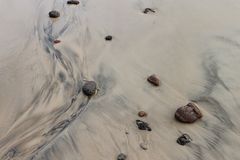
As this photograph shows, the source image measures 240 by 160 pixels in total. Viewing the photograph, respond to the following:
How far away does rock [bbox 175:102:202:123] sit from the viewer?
3066 millimetres

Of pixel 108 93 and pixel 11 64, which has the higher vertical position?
pixel 108 93

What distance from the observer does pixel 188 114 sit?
3.09m

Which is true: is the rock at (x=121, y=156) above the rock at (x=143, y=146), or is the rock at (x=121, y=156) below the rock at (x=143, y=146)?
below

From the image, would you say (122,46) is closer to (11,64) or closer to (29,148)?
(11,64)

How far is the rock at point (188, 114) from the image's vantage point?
307 centimetres

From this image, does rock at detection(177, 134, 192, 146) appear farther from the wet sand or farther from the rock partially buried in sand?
the rock partially buried in sand

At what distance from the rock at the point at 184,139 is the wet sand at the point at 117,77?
3cm

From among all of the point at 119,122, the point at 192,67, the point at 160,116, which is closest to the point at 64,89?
the point at 119,122

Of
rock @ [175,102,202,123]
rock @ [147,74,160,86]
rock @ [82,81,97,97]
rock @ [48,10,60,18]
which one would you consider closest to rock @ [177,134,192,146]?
rock @ [175,102,202,123]

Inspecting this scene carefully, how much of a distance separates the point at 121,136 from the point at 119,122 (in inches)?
6.6

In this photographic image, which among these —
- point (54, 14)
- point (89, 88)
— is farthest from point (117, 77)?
point (54, 14)

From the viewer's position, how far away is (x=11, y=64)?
3906 mm

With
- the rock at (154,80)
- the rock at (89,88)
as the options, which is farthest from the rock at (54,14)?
the rock at (154,80)

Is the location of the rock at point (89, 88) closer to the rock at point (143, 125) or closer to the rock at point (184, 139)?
the rock at point (143, 125)
